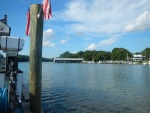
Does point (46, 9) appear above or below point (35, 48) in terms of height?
above

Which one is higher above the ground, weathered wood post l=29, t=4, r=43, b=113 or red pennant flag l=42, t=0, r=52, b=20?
red pennant flag l=42, t=0, r=52, b=20

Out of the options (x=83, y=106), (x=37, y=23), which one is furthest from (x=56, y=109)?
(x=37, y=23)

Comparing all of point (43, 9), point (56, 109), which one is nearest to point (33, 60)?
point (43, 9)

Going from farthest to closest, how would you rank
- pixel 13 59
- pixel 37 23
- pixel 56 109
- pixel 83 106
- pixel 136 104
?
pixel 136 104
pixel 83 106
pixel 56 109
pixel 13 59
pixel 37 23

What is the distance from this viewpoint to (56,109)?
16.9 meters

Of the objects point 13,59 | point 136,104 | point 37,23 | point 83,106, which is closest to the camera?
point 37,23

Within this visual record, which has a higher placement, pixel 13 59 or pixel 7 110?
pixel 13 59

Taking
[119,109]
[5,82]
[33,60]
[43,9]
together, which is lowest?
[119,109]

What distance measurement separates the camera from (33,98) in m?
8.77

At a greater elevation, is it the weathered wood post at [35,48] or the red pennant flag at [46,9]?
the red pennant flag at [46,9]

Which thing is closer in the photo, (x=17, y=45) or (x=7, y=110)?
(x=7, y=110)

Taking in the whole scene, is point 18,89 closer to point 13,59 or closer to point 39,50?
point 13,59

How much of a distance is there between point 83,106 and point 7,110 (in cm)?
1228

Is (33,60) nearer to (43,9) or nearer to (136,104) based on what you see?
(43,9)
